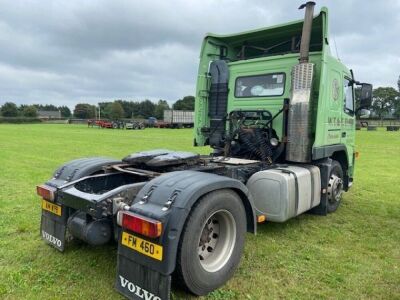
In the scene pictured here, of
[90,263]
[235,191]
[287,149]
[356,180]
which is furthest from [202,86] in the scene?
[356,180]

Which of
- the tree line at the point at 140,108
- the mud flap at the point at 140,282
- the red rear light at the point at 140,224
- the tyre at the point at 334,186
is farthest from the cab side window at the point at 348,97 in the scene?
the tree line at the point at 140,108

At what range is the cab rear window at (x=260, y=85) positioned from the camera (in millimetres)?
5965

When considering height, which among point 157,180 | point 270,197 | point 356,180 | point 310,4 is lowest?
point 356,180

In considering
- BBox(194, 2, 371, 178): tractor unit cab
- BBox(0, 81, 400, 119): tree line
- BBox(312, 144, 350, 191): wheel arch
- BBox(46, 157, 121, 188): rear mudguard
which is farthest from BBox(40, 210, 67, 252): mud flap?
BBox(0, 81, 400, 119): tree line

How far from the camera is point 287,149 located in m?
5.68

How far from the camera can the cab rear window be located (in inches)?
235

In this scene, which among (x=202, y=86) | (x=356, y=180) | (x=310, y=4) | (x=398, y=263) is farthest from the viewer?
(x=356, y=180)

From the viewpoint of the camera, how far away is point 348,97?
6684mm

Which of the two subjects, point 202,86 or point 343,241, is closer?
point 343,241

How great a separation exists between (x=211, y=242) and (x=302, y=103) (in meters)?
2.71

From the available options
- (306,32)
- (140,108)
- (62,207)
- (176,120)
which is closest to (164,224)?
(62,207)

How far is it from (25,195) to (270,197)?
187 inches

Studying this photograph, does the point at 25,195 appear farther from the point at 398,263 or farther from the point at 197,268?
the point at 398,263

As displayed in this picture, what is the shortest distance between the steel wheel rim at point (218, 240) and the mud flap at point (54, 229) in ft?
5.05
